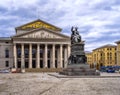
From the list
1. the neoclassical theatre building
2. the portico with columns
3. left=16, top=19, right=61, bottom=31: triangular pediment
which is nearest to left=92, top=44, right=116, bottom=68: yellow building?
left=16, top=19, right=61, bottom=31: triangular pediment

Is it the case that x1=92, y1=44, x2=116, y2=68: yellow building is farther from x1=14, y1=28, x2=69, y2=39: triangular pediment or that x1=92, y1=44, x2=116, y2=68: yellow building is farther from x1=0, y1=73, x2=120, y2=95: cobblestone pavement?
x1=0, y1=73, x2=120, y2=95: cobblestone pavement

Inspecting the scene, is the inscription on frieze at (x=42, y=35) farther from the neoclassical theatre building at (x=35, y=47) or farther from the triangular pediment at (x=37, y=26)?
the triangular pediment at (x=37, y=26)

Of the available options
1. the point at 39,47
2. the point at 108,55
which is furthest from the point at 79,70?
the point at 108,55

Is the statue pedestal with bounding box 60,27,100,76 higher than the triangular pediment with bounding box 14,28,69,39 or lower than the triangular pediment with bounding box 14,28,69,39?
lower

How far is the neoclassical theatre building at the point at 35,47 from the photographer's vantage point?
11638 centimetres

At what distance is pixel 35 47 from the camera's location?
123500 mm

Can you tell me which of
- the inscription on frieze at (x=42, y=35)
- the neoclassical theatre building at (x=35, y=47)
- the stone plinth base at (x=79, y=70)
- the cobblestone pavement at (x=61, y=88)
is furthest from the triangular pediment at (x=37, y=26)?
the cobblestone pavement at (x=61, y=88)

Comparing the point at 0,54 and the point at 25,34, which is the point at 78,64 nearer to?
the point at 25,34

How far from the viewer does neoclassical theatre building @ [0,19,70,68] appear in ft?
382

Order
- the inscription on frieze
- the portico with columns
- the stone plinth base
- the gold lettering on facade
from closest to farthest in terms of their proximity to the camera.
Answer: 1. the stone plinth base
2. the portico with columns
3. the inscription on frieze
4. the gold lettering on facade

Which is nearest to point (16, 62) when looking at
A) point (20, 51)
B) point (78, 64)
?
point (20, 51)

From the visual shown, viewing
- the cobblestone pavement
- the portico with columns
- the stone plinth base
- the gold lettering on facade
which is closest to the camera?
the cobblestone pavement

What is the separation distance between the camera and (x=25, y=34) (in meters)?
116

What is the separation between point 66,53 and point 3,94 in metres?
106
